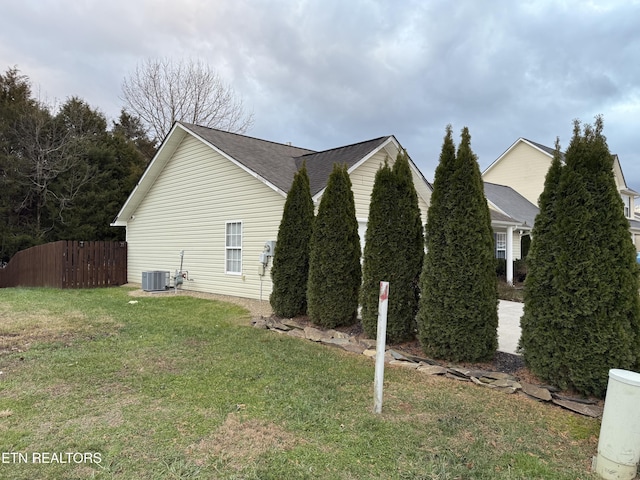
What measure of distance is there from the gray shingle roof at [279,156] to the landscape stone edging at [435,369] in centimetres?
391

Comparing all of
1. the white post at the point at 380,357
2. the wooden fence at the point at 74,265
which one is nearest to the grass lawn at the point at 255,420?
the white post at the point at 380,357

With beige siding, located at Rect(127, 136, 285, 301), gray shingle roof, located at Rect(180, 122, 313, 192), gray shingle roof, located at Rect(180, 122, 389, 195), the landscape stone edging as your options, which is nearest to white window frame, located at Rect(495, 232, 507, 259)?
gray shingle roof, located at Rect(180, 122, 389, 195)

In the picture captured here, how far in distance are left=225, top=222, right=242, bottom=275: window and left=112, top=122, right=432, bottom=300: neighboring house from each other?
29 millimetres

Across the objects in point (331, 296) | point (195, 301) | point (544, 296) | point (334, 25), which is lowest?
point (195, 301)

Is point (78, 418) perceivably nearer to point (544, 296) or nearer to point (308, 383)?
point (308, 383)

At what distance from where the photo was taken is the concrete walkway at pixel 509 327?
5816 mm

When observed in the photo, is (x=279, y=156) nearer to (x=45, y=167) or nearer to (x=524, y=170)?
(x=45, y=167)

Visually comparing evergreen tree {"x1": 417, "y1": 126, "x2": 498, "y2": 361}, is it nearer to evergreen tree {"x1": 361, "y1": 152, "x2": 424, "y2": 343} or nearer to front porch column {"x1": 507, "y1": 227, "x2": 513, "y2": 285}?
evergreen tree {"x1": 361, "y1": 152, "x2": 424, "y2": 343}

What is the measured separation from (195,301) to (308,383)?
6.64 meters

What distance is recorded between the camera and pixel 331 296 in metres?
6.64

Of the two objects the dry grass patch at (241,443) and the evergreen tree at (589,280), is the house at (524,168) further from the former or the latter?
the dry grass patch at (241,443)

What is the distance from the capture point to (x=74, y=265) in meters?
13.6

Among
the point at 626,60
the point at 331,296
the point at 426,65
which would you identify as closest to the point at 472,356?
the point at 331,296

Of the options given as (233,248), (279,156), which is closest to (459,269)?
(233,248)
